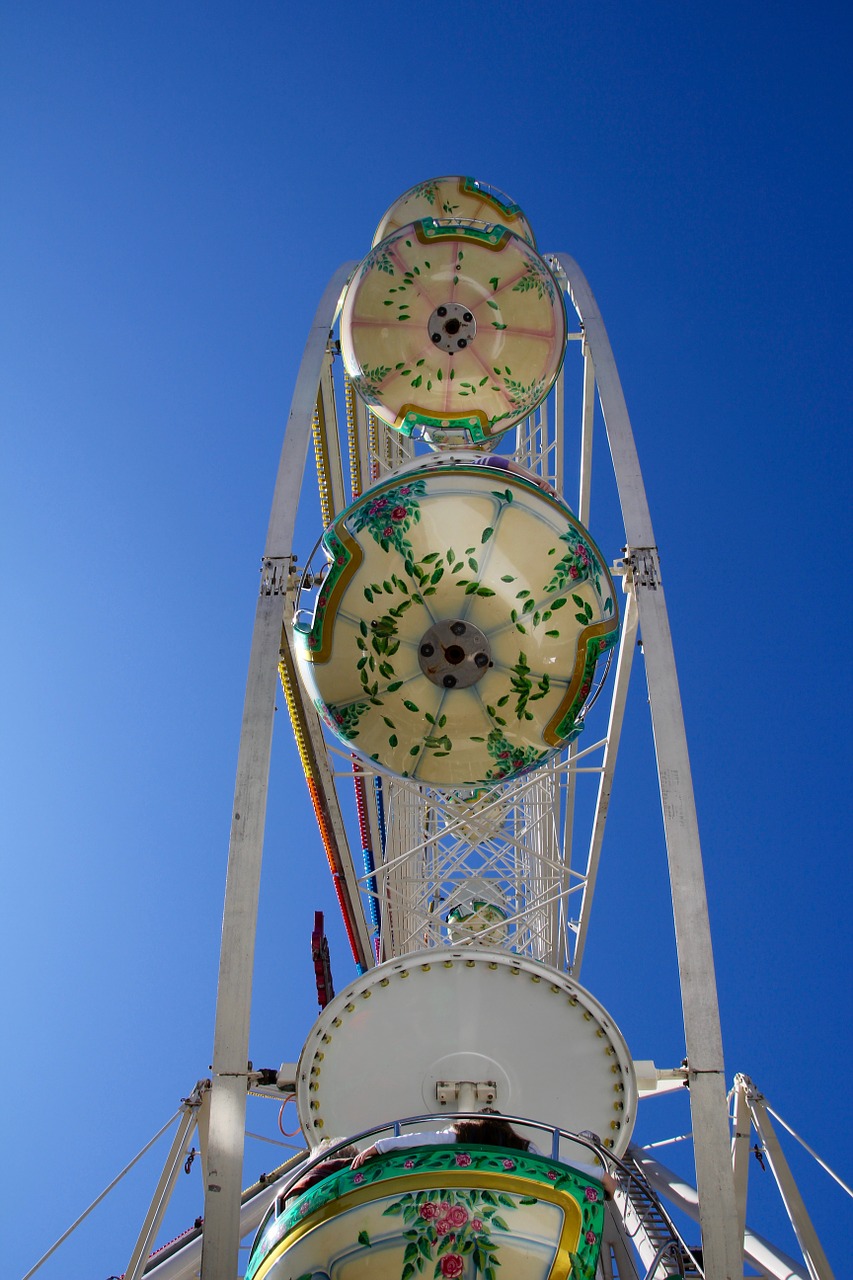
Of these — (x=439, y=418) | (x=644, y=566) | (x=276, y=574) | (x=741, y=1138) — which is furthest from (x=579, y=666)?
(x=439, y=418)

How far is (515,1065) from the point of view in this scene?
17.9 feet

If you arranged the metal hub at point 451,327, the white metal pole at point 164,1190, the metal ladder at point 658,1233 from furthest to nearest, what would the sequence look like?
the metal hub at point 451,327, the white metal pole at point 164,1190, the metal ladder at point 658,1233

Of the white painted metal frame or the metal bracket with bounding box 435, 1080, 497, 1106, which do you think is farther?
the metal bracket with bounding box 435, 1080, 497, 1106

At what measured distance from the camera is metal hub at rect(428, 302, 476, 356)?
768cm

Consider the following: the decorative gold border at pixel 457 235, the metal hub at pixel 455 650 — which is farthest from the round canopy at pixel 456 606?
the decorative gold border at pixel 457 235

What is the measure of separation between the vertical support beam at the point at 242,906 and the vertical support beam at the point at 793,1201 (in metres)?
2.96

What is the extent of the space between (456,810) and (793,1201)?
3.75 meters

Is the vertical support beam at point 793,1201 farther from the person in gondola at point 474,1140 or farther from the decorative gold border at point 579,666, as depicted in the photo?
the decorative gold border at point 579,666

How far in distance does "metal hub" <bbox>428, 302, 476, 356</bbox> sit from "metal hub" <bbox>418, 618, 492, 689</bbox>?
9.80 ft

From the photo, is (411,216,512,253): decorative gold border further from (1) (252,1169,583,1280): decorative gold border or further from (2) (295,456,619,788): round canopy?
(1) (252,1169,583,1280): decorative gold border

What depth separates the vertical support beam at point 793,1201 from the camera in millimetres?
5121

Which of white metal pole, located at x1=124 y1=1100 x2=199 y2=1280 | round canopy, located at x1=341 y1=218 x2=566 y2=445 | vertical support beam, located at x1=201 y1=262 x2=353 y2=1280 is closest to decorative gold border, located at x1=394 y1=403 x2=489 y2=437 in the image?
round canopy, located at x1=341 y1=218 x2=566 y2=445

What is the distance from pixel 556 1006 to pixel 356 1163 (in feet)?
7.51

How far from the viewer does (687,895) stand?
4.86 metres
